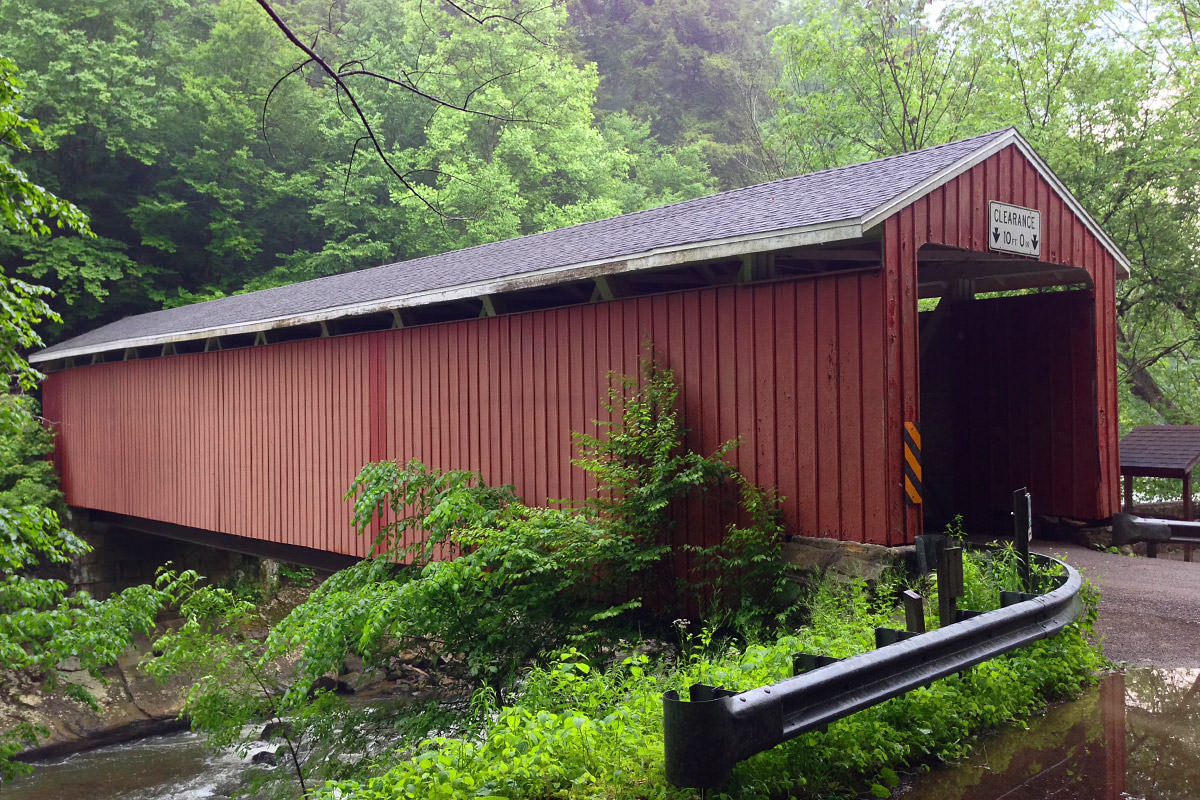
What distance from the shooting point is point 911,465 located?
539cm

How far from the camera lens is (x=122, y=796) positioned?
30.7 ft

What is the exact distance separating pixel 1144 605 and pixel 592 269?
398cm

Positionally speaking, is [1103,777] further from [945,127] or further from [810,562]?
[945,127]

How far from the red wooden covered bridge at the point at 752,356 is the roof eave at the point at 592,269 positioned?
0.02 m

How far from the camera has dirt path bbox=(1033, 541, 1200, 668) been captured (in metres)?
4.77

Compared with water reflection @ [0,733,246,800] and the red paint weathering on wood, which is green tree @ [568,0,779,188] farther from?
water reflection @ [0,733,246,800]

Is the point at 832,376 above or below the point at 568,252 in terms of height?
below


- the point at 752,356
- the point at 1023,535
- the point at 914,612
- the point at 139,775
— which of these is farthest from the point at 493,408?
the point at 139,775

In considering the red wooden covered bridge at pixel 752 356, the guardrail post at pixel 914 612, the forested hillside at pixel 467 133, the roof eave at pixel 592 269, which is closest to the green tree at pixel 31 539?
the roof eave at pixel 592 269

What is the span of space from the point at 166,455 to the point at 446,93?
1379 cm

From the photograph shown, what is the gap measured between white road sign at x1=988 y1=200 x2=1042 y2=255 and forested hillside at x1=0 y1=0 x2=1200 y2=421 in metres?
8.32

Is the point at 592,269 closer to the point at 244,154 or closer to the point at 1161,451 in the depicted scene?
the point at 1161,451

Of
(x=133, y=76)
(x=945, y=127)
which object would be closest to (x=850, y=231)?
(x=945, y=127)

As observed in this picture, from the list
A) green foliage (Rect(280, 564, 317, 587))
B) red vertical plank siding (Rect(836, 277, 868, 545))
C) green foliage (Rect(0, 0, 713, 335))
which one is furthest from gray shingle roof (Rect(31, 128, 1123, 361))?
green foliage (Rect(0, 0, 713, 335))
